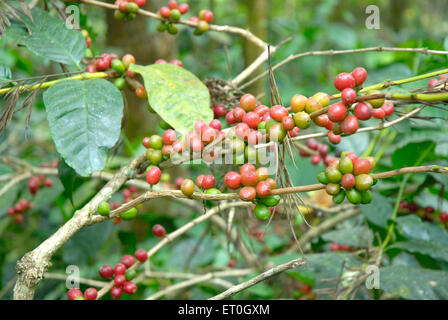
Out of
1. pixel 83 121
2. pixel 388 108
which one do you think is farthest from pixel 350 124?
pixel 83 121

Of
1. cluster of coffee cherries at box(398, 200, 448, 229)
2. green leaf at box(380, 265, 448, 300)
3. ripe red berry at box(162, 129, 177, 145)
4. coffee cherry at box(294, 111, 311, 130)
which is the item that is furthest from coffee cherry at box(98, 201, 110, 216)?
cluster of coffee cherries at box(398, 200, 448, 229)

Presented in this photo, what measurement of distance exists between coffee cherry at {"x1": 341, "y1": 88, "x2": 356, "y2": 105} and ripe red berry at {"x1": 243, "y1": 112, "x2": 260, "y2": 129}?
0.16m

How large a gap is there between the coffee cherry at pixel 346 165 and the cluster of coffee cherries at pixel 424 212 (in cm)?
80

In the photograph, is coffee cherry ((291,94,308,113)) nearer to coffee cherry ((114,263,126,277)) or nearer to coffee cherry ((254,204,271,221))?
coffee cherry ((254,204,271,221))

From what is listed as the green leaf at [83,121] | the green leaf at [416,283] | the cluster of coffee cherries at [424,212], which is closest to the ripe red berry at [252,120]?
the green leaf at [83,121]

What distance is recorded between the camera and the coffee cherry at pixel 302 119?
0.72 m

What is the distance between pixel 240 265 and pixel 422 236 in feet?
3.12

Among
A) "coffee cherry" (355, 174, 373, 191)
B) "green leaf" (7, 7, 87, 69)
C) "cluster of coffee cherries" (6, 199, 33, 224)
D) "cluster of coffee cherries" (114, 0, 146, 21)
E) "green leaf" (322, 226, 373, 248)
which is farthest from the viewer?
"cluster of coffee cherries" (6, 199, 33, 224)

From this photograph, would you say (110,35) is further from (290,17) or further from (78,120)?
(290,17)

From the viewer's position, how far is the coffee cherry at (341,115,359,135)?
707mm

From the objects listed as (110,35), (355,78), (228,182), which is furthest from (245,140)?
(110,35)

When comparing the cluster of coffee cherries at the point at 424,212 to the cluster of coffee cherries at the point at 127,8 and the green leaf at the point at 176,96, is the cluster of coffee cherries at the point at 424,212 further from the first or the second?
the cluster of coffee cherries at the point at 127,8

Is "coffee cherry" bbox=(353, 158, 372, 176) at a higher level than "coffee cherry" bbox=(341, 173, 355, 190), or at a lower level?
higher

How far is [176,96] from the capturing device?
0.89 metres
